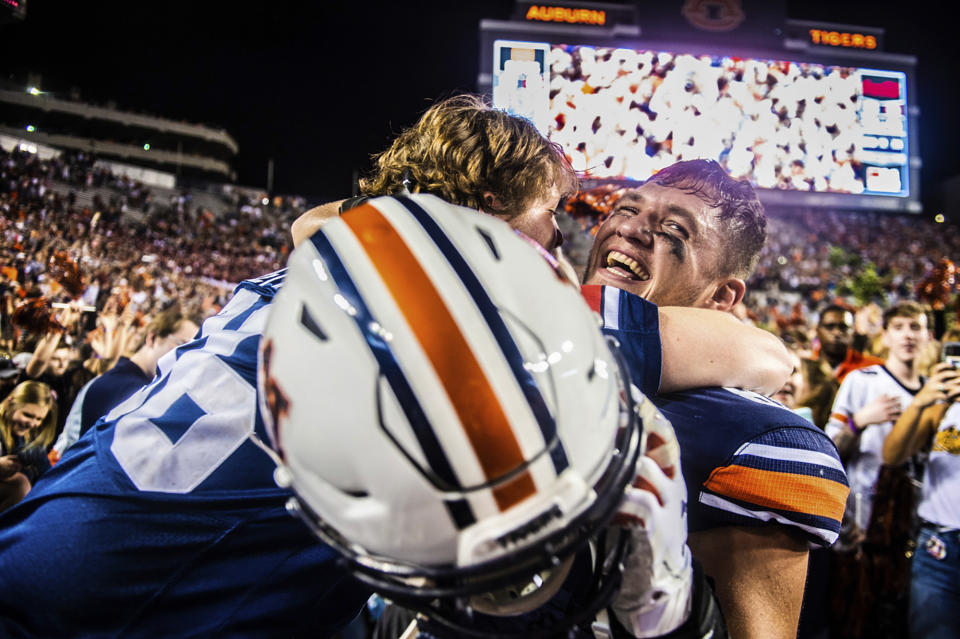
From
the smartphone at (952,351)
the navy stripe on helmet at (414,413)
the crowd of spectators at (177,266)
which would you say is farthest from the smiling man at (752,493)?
the smartphone at (952,351)

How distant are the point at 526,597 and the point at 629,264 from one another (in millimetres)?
1260

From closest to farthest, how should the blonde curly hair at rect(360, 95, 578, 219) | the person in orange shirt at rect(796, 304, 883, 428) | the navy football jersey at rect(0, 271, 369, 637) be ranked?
1. the navy football jersey at rect(0, 271, 369, 637)
2. the blonde curly hair at rect(360, 95, 578, 219)
3. the person in orange shirt at rect(796, 304, 883, 428)

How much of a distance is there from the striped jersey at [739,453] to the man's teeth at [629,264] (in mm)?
537

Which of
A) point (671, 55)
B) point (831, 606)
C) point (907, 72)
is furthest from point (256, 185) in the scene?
point (831, 606)

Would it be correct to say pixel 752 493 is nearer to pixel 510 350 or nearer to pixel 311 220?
pixel 510 350

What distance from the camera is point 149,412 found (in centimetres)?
128

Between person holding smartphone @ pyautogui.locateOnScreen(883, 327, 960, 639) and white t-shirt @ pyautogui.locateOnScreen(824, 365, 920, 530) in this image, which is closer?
person holding smartphone @ pyautogui.locateOnScreen(883, 327, 960, 639)

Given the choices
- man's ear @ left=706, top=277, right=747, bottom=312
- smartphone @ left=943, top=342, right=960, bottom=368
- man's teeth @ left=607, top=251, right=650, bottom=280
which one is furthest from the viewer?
smartphone @ left=943, top=342, right=960, bottom=368

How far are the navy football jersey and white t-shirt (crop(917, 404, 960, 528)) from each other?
3261 mm

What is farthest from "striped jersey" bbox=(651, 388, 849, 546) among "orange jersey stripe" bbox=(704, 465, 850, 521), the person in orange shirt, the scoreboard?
the scoreboard

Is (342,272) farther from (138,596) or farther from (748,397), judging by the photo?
(748,397)

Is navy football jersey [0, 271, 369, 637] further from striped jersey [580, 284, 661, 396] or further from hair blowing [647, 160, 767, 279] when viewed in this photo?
hair blowing [647, 160, 767, 279]

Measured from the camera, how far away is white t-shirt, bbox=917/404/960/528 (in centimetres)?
303

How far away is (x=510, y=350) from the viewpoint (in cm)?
80
